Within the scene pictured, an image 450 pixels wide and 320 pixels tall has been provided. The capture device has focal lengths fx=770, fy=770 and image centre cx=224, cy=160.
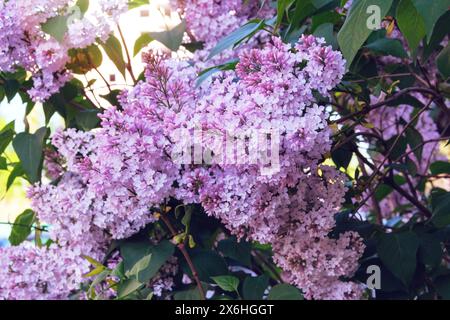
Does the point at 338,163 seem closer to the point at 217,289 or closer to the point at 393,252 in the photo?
the point at 393,252

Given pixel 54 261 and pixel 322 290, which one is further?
pixel 54 261

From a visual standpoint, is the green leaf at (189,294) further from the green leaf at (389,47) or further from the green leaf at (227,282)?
the green leaf at (389,47)

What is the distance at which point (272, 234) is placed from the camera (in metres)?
0.91

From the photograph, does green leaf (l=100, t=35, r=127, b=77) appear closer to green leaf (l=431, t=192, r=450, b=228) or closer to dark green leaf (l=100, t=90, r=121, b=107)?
dark green leaf (l=100, t=90, r=121, b=107)

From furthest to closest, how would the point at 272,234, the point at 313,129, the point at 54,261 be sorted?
1. the point at 54,261
2. the point at 272,234
3. the point at 313,129

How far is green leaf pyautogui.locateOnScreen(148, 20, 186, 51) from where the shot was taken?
1199 mm

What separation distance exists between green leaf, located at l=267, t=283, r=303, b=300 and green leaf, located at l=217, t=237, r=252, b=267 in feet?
0.28

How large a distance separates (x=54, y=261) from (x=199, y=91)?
0.36 m

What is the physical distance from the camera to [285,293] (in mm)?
1021

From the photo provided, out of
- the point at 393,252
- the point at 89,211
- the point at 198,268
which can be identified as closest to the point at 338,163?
the point at 393,252

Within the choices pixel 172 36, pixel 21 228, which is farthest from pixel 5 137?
pixel 172 36

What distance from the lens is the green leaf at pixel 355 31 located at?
78 centimetres

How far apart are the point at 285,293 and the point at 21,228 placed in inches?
21.5

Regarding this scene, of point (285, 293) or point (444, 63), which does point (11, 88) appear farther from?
point (444, 63)
